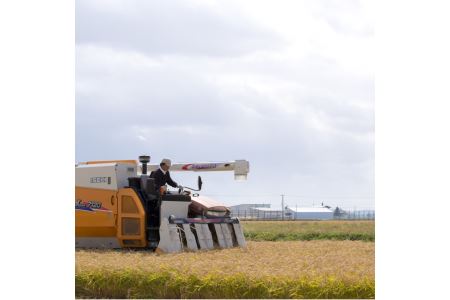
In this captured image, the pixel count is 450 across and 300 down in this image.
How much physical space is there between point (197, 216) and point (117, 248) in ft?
6.18

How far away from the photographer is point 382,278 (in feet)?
22.7

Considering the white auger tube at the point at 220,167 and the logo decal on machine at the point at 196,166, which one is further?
the logo decal on machine at the point at 196,166

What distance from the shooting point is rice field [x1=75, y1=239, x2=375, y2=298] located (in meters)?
8.82

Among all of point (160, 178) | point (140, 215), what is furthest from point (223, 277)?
point (160, 178)

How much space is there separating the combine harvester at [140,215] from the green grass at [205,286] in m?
3.22

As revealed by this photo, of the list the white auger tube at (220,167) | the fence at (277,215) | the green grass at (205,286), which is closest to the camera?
the green grass at (205,286)

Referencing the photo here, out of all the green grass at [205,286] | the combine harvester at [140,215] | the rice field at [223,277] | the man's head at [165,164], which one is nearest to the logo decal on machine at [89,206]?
the combine harvester at [140,215]

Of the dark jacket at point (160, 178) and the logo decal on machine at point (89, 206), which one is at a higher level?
the dark jacket at point (160, 178)

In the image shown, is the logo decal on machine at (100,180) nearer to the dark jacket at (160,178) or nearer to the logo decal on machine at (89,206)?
the logo decal on machine at (89,206)

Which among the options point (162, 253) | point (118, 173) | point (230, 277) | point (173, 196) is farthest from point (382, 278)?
point (118, 173)

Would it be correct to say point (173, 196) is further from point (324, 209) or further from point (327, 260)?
point (324, 209)

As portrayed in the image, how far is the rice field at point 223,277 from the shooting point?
347 inches

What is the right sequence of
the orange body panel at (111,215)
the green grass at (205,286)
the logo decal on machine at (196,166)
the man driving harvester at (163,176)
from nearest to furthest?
1. the green grass at (205,286)
2. the orange body panel at (111,215)
3. the man driving harvester at (163,176)
4. the logo decal on machine at (196,166)

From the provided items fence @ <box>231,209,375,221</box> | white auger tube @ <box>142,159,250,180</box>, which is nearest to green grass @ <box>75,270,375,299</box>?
white auger tube @ <box>142,159,250,180</box>
